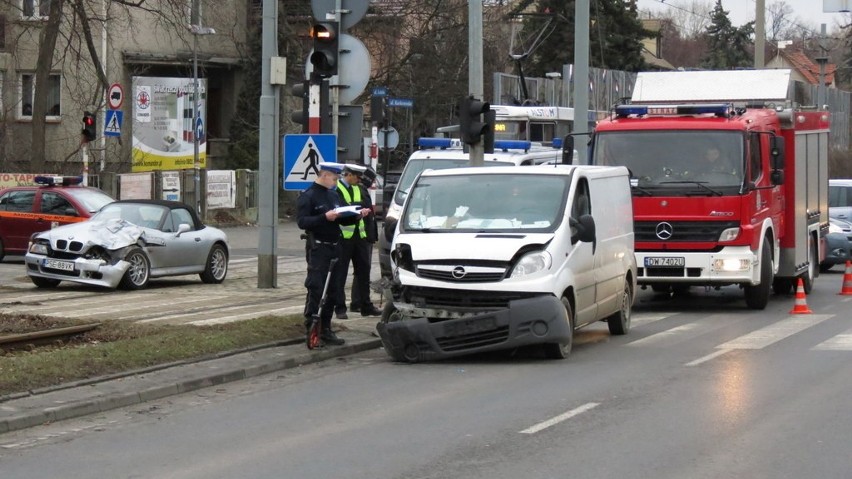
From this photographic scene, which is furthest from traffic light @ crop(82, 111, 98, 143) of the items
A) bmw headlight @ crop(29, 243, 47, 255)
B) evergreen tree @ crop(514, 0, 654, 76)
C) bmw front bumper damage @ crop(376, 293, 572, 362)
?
evergreen tree @ crop(514, 0, 654, 76)

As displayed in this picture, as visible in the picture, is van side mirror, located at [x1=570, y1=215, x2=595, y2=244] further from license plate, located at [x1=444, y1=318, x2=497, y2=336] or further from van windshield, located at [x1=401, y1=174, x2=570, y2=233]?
license plate, located at [x1=444, y1=318, x2=497, y2=336]

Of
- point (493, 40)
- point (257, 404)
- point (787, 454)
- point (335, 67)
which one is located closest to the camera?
point (787, 454)

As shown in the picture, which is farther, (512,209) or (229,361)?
(512,209)

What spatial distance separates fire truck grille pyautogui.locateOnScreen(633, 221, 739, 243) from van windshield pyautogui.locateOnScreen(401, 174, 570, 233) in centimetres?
474

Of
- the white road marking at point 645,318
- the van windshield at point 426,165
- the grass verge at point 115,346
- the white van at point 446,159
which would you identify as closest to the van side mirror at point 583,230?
the grass verge at point 115,346

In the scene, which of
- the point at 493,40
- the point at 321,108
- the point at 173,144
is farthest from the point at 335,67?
the point at 493,40

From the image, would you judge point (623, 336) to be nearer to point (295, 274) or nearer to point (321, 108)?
point (321, 108)

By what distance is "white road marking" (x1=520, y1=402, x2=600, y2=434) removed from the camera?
9.44 metres

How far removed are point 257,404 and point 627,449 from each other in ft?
11.1

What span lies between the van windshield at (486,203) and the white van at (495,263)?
0.03 feet

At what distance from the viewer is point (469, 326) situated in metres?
12.9

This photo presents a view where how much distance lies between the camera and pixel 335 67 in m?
15.5

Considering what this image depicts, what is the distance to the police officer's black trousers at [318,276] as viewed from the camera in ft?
44.3

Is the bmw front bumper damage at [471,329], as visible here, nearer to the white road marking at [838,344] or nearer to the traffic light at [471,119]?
the white road marking at [838,344]
